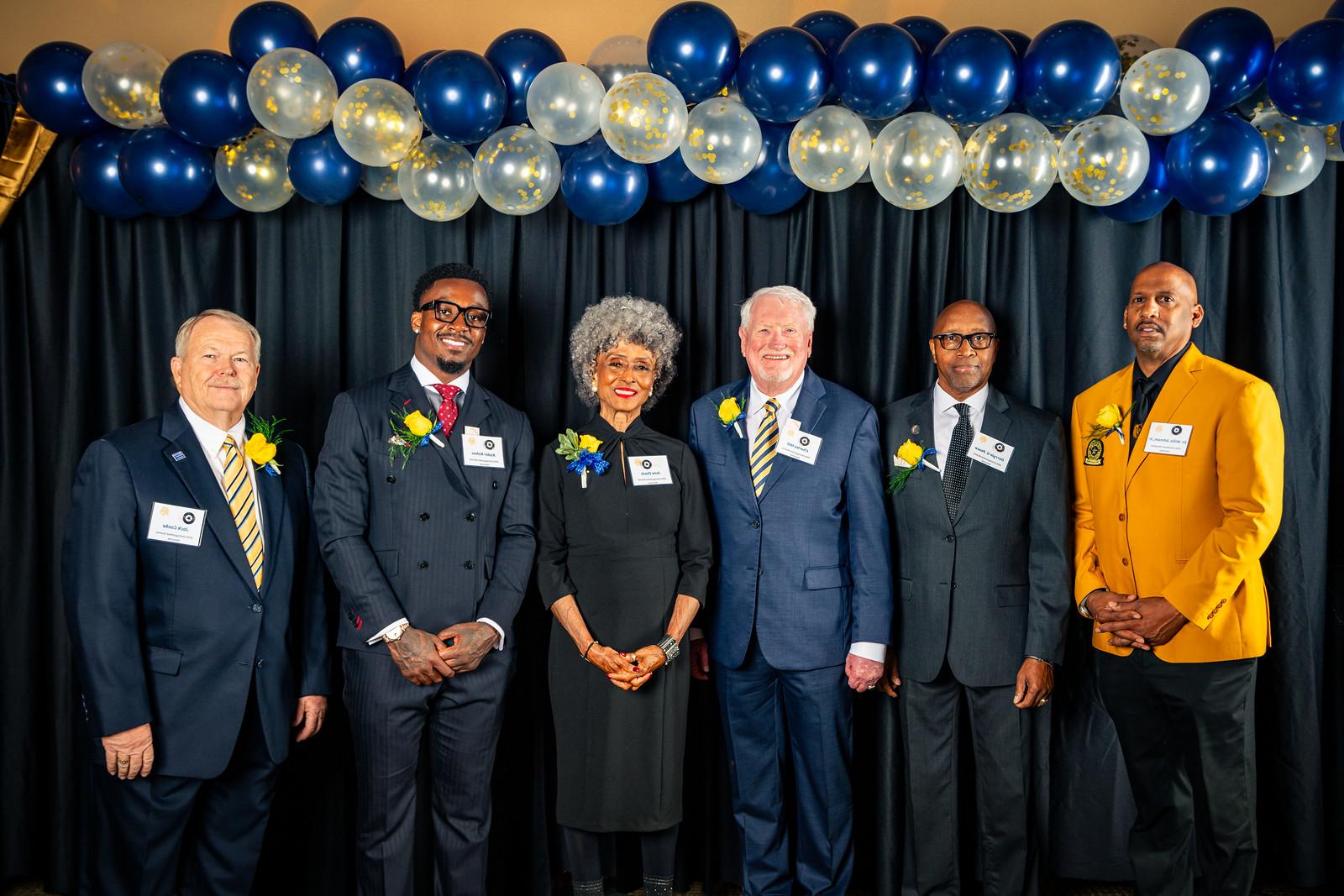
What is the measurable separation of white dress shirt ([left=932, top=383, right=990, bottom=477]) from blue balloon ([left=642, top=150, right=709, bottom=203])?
112 centimetres

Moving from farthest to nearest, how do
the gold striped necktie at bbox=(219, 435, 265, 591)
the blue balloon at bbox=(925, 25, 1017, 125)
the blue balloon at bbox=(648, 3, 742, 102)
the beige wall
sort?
the beige wall, the blue balloon at bbox=(648, 3, 742, 102), the blue balloon at bbox=(925, 25, 1017, 125), the gold striped necktie at bbox=(219, 435, 265, 591)

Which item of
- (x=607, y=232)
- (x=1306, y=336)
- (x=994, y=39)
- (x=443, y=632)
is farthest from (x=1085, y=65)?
(x=443, y=632)

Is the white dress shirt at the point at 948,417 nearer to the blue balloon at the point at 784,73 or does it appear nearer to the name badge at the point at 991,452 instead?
the name badge at the point at 991,452

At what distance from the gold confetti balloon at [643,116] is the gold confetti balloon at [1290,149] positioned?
1896 mm

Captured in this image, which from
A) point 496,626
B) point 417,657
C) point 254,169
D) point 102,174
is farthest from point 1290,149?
point 102,174

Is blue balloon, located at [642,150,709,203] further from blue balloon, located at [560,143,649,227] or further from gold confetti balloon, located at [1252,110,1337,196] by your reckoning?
gold confetti balloon, located at [1252,110,1337,196]

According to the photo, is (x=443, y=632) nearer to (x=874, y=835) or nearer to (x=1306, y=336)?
(x=874, y=835)

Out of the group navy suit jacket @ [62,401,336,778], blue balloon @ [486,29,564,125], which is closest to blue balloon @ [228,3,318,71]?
blue balloon @ [486,29,564,125]

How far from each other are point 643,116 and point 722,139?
10.4 inches

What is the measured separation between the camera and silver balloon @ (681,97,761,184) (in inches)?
115

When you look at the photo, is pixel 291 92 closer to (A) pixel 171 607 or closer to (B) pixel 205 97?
(B) pixel 205 97

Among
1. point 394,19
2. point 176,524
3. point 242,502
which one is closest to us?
point 176,524

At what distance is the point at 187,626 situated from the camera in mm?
2502

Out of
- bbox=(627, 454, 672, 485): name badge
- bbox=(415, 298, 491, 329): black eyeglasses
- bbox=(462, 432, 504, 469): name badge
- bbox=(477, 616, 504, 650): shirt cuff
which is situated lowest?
bbox=(477, 616, 504, 650): shirt cuff
